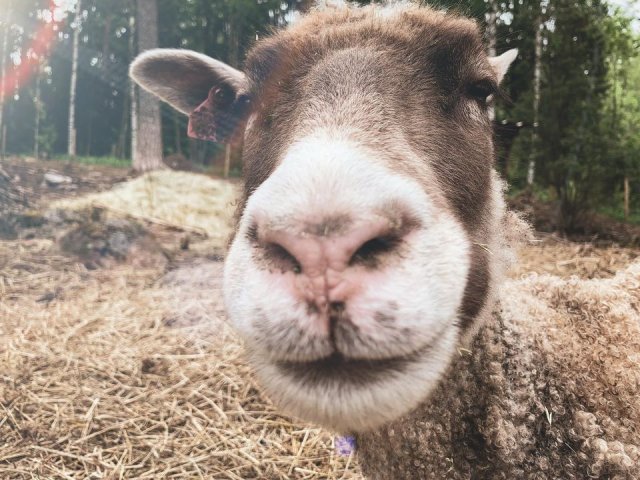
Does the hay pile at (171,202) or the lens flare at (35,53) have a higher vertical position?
the lens flare at (35,53)

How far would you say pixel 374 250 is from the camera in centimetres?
128

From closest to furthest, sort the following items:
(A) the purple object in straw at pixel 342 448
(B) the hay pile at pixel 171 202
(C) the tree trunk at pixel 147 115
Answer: (A) the purple object in straw at pixel 342 448 < (B) the hay pile at pixel 171 202 < (C) the tree trunk at pixel 147 115

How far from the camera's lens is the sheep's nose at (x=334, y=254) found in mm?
1219

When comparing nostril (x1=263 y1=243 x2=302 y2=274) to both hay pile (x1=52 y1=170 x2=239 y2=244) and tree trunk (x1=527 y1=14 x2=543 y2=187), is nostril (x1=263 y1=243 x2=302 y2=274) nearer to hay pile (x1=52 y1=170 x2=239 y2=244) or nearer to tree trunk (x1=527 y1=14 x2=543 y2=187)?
hay pile (x1=52 y1=170 x2=239 y2=244)

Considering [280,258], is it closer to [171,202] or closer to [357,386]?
[357,386]

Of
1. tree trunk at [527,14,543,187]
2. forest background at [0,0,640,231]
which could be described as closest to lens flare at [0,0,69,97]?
forest background at [0,0,640,231]

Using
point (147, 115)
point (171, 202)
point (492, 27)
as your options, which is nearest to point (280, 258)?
point (492, 27)

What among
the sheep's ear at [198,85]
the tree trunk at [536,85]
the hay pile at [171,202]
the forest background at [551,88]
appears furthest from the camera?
the hay pile at [171,202]

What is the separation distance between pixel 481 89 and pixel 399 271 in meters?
1.30

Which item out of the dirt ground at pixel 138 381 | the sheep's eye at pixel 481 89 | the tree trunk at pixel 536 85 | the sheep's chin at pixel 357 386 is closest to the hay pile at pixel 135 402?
the dirt ground at pixel 138 381

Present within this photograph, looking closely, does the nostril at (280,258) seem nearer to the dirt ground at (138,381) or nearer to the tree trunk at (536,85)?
the dirt ground at (138,381)

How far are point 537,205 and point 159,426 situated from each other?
857 cm

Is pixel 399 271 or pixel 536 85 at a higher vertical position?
pixel 536 85

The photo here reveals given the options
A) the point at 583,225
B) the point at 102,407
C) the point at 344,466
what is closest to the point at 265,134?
the point at 344,466
